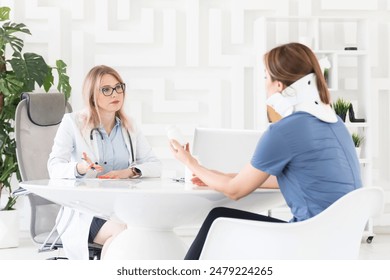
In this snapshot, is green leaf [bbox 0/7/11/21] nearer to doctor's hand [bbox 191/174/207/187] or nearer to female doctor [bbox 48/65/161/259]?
female doctor [bbox 48/65/161/259]

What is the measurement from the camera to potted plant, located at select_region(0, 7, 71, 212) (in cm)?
510

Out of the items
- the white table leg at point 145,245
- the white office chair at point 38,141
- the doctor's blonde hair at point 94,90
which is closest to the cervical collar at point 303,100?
the white table leg at point 145,245

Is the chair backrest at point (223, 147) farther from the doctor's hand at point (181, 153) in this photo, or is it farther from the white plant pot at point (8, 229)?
the white plant pot at point (8, 229)

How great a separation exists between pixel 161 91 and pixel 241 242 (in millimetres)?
3572

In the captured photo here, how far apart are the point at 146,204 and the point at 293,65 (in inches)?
27.1

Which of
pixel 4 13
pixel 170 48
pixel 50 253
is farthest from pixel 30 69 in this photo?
pixel 50 253

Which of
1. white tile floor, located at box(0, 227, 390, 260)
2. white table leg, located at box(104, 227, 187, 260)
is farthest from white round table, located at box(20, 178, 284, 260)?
white tile floor, located at box(0, 227, 390, 260)

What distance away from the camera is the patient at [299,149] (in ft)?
7.34

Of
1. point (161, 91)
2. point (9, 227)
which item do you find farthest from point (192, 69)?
point (9, 227)

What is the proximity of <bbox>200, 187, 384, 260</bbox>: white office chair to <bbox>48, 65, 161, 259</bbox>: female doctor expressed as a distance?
969 mm

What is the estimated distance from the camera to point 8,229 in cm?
516

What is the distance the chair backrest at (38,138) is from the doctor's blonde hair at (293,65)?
5.93 ft

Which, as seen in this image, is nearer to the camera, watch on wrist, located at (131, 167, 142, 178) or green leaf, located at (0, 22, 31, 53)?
watch on wrist, located at (131, 167, 142, 178)

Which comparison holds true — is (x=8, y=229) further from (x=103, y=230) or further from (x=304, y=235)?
(x=304, y=235)
